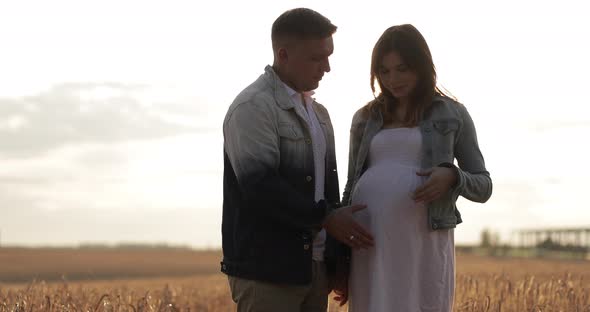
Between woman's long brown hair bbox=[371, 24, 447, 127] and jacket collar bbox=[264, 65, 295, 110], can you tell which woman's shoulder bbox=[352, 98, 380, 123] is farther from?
jacket collar bbox=[264, 65, 295, 110]

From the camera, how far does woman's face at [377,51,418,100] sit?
188 inches

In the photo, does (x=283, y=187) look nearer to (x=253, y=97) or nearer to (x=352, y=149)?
(x=253, y=97)

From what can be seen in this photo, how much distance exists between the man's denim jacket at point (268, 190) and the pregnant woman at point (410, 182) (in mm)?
309

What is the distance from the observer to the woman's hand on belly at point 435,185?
459 cm

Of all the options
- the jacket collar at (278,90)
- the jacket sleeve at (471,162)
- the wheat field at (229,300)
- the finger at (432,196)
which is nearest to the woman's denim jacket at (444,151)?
the jacket sleeve at (471,162)

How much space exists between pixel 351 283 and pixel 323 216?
611mm

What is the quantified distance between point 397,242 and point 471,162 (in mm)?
629

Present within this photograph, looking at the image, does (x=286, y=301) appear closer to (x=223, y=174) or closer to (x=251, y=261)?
(x=251, y=261)

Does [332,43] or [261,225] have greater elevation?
[332,43]

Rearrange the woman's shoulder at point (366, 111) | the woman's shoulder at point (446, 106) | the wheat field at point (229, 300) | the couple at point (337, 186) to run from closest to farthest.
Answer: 1. the couple at point (337, 186)
2. the woman's shoulder at point (446, 106)
3. the woman's shoulder at point (366, 111)
4. the wheat field at point (229, 300)

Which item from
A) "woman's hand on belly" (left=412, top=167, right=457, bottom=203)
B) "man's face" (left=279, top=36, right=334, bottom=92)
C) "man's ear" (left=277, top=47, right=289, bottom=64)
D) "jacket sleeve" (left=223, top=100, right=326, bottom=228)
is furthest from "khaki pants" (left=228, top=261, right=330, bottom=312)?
"man's ear" (left=277, top=47, right=289, bottom=64)

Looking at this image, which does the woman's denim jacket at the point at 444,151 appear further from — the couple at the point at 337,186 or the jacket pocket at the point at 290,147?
the jacket pocket at the point at 290,147

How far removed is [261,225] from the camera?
458 cm

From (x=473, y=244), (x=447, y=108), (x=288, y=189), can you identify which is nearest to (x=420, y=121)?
(x=447, y=108)
